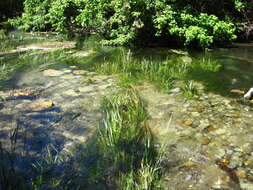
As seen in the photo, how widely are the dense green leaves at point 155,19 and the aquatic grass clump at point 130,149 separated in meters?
6.23

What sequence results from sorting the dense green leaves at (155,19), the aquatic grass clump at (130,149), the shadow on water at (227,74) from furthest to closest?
the dense green leaves at (155,19) → the shadow on water at (227,74) → the aquatic grass clump at (130,149)

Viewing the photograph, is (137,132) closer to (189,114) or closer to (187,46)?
(189,114)

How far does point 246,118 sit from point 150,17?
23.8 feet

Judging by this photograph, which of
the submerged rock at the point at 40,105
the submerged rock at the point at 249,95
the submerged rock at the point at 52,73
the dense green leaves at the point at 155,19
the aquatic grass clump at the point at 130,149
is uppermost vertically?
the dense green leaves at the point at 155,19

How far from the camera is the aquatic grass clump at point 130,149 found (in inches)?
108


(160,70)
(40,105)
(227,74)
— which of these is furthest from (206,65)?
(40,105)

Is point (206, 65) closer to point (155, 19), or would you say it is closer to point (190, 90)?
point (190, 90)

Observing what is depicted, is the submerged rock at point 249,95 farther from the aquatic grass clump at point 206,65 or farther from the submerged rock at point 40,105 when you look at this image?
the submerged rock at point 40,105

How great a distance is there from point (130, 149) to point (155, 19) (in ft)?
25.4

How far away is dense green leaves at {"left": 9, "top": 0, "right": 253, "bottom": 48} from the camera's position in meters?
10.1

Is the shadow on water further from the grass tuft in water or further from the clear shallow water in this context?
the grass tuft in water

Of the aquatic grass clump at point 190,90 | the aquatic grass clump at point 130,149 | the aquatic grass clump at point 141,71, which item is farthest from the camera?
the aquatic grass clump at point 141,71

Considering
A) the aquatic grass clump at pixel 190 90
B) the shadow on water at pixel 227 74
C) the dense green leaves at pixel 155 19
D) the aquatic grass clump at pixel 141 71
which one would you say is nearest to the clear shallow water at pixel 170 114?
the shadow on water at pixel 227 74

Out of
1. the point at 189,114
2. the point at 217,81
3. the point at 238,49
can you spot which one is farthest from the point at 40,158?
the point at 238,49
